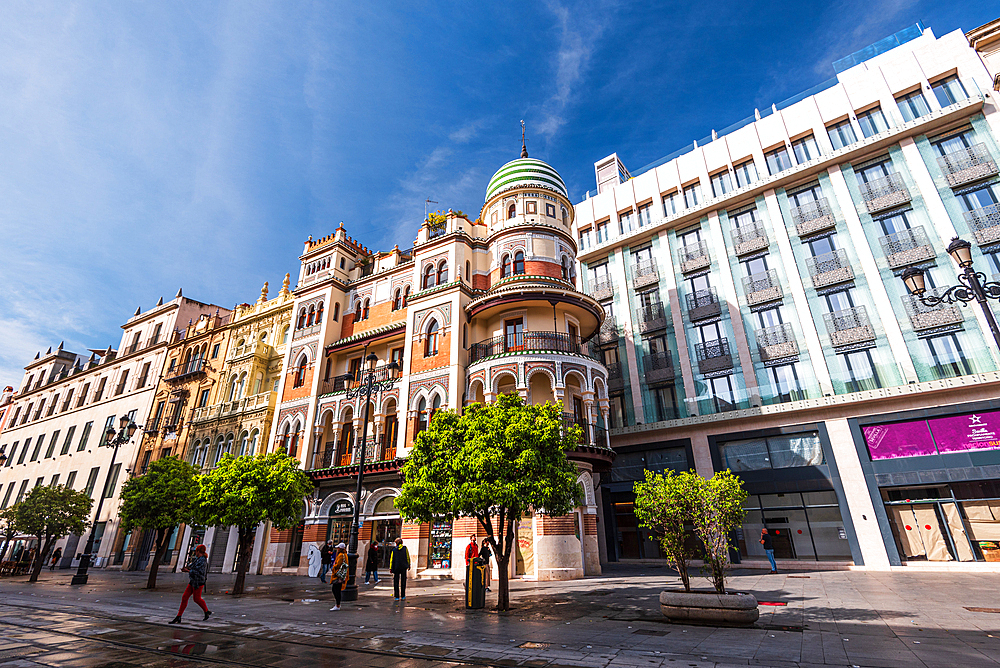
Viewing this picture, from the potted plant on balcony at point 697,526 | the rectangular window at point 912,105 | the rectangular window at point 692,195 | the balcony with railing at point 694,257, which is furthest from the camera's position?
the rectangular window at point 692,195

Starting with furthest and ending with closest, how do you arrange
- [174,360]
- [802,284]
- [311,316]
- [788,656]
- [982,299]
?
[174,360] → [311,316] → [802,284] → [982,299] → [788,656]

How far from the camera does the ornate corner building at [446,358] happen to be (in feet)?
75.2

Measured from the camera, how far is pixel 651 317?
1227 inches

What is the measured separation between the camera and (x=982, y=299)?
10367 millimetres

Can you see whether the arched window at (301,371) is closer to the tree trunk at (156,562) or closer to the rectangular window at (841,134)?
the tree trunk at (156,562)

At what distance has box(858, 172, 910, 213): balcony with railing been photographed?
Answer: 25359 millimetres

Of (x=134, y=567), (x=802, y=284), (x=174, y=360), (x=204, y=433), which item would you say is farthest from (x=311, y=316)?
(x=802, y=284)

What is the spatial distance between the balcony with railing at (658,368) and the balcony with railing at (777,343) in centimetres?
487

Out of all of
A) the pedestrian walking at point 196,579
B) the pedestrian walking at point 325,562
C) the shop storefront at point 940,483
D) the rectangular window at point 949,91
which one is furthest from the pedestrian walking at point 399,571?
the rectangular window at point 949,91

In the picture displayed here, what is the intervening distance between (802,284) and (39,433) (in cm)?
6870

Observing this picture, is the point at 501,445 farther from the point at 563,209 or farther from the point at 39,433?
the point at 39,433

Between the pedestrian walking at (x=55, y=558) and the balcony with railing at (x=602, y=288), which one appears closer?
the balcony with railing at (x=602, y=288)

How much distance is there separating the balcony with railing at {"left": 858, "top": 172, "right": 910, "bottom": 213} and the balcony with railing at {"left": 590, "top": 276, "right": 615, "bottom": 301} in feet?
48.1

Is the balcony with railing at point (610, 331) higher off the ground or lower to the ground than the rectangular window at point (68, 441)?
higher
